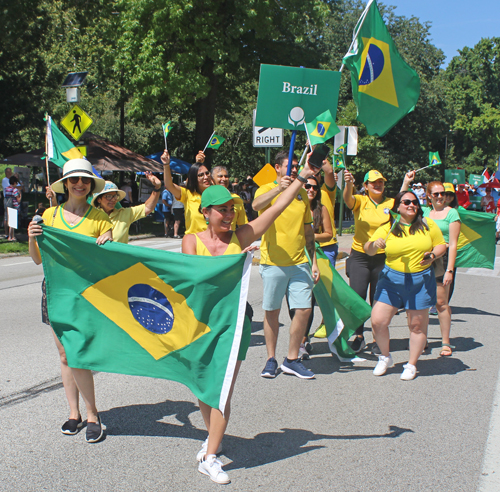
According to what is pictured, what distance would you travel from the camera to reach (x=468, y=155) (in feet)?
197

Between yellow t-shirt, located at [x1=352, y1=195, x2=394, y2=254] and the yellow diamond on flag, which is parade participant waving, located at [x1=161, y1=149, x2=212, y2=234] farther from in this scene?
the yellow diamond on flag

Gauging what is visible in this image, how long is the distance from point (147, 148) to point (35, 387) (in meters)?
32.0

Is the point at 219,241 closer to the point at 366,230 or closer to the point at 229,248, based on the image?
the point at 229,248

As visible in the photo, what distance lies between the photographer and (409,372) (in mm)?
5441

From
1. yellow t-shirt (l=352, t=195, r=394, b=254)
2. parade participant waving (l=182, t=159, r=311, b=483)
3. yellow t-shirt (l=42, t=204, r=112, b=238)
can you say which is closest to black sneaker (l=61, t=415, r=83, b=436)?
parade participant waving (l=182, t=159, r=311, b=483)

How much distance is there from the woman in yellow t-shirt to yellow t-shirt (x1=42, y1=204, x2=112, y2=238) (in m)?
2.58

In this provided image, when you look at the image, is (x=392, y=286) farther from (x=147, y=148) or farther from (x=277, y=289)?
(x=147, y=148)

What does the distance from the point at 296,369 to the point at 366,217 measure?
1905mm

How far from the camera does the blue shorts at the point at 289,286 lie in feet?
17.6

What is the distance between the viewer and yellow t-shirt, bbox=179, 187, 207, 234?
616 cm

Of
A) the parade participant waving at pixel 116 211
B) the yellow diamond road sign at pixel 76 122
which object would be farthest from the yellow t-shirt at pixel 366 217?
the yellow diamond road sign at pixel 76 122

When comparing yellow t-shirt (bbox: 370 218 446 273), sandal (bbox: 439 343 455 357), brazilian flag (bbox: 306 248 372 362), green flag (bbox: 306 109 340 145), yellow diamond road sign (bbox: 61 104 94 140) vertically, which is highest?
yellow diamond road sign (bbox: 61 104 94 140)

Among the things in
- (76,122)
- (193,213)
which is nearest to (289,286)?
(193,213)

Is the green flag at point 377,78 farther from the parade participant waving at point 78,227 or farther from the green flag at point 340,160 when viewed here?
the parade participant waving at point 78,227
